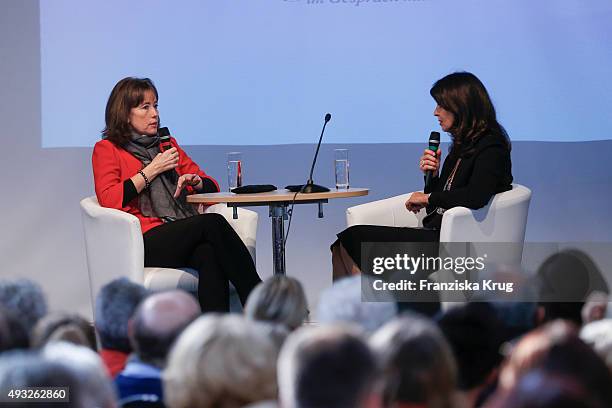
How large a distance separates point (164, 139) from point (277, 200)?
636mm

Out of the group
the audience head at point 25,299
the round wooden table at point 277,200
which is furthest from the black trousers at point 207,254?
the audience head at point 25,299

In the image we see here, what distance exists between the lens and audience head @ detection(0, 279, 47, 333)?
1.97 m

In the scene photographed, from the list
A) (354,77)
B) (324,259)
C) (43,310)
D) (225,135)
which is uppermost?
(354,77)

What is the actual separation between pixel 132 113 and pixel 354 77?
1378 mm

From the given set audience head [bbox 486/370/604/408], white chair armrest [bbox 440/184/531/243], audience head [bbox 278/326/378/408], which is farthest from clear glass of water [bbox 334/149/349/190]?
audience head [bbox 486/370/604/408]

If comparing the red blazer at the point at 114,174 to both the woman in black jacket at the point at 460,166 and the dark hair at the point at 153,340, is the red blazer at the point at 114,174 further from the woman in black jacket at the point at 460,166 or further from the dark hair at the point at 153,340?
the dark hair at the point at 153,340

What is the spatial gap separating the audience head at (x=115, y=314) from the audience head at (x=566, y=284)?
2.77ft

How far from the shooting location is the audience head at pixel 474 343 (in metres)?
1.62

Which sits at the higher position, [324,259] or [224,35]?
[224,35]

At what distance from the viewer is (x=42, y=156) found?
16.9 feet

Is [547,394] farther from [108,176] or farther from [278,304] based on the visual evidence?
[108,176]

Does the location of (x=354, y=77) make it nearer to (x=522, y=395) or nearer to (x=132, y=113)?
(x=132, y=113)

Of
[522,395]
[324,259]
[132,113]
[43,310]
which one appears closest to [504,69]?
[324,259]

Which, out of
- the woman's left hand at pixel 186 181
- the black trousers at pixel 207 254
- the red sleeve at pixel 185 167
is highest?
the red sleeve at pixel 185 167
